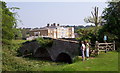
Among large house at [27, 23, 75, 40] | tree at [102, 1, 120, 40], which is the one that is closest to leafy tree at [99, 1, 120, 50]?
tree at [102, 1, 120, 40]

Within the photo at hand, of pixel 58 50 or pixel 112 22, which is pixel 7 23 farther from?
pixel 112 22

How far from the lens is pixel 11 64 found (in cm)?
1243

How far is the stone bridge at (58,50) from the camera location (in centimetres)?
1962

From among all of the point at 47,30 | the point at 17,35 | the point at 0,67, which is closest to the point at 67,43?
the point at 17,35

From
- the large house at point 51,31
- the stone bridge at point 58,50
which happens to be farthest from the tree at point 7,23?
the large house at point 51,31

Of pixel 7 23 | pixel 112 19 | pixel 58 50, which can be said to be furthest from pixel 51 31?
pixel 7 23

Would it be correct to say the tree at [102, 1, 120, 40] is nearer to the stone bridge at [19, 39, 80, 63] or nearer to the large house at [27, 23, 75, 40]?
the stone bridge at [19, 39, 80, 63]

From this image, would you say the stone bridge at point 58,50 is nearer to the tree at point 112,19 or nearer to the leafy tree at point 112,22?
the leafy tree at point 112,22

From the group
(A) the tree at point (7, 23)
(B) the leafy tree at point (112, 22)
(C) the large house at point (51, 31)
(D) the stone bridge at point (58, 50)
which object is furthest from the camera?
(C) the large house at point (51, 31)

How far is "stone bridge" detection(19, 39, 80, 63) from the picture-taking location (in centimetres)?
1962

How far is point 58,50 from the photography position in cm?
2372

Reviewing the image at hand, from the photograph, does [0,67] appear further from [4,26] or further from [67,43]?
[67,43]

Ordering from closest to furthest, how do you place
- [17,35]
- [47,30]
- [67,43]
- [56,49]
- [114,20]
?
[17,35], [67,43], [114,20], [56,49], [47,30]

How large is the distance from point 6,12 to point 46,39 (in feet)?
41.6
